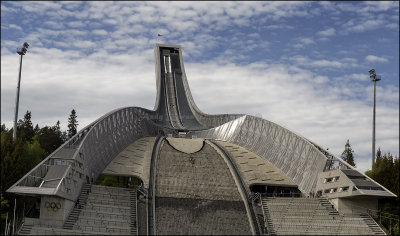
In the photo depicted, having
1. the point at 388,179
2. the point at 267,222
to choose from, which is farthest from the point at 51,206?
the point at 388,179

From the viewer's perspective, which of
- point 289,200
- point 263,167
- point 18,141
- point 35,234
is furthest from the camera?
point 263,167

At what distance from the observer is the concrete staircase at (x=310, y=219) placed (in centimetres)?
3613

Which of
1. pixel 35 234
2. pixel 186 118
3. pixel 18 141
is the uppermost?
pixel 186 118

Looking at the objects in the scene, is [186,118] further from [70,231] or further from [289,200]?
[70,231]

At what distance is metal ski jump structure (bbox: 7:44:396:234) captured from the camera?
116 ft

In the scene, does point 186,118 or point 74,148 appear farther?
point 186,118

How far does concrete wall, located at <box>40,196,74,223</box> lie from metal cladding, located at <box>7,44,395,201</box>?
75 cm

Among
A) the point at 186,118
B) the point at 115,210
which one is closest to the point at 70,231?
the point at 115,210

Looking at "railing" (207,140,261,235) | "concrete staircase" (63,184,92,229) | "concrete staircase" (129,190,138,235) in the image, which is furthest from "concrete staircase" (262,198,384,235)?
"concrete staircase" (63,184,92,229)

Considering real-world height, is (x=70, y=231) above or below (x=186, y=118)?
below

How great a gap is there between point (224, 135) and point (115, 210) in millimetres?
24052

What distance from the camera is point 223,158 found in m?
48.7

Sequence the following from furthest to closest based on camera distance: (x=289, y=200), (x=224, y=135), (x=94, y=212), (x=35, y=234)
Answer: (x=224, y=135) < (x=289, y=200) < (x=94, y=212) < (x=35, y=234)

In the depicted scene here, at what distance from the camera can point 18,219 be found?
121 feet
